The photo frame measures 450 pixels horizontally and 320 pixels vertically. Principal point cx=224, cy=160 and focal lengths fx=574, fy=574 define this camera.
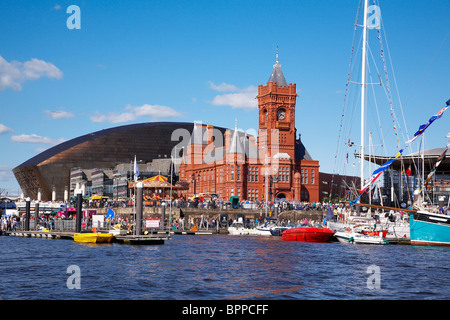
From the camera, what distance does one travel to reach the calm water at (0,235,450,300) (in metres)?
23.2

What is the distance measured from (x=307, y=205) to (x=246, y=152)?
923 inches

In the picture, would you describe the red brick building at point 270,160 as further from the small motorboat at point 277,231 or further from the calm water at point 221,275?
the calm water at point 221,275

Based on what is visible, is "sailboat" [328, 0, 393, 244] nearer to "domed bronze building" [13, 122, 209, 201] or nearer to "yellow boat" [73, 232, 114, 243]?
"yellow boat" [73, 232, 114, 243]

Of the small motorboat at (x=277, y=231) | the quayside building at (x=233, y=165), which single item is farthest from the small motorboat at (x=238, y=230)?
the quayside building at (x=233, y=165)

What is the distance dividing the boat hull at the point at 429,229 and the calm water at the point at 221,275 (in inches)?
301

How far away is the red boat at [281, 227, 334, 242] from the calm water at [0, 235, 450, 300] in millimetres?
16016

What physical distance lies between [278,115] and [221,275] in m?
92.2

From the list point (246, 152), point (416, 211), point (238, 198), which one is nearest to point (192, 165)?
point (246, 152)

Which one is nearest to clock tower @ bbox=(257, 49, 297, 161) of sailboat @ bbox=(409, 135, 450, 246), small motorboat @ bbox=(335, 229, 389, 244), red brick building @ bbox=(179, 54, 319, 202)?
red brick building @ bbox=(179, 54, 319, 202)

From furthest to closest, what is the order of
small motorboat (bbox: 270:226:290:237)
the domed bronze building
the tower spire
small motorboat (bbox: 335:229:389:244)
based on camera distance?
the domed bronze building
the tower spire
small motorboat (bbox: 270:226:290:237)
small motorboat (bbox: 335:229:389:244)

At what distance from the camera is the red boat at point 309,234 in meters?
60.6

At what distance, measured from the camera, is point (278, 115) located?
11944cm

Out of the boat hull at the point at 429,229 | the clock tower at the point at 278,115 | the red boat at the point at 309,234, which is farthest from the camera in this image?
the clock tower at the point at 278,115
